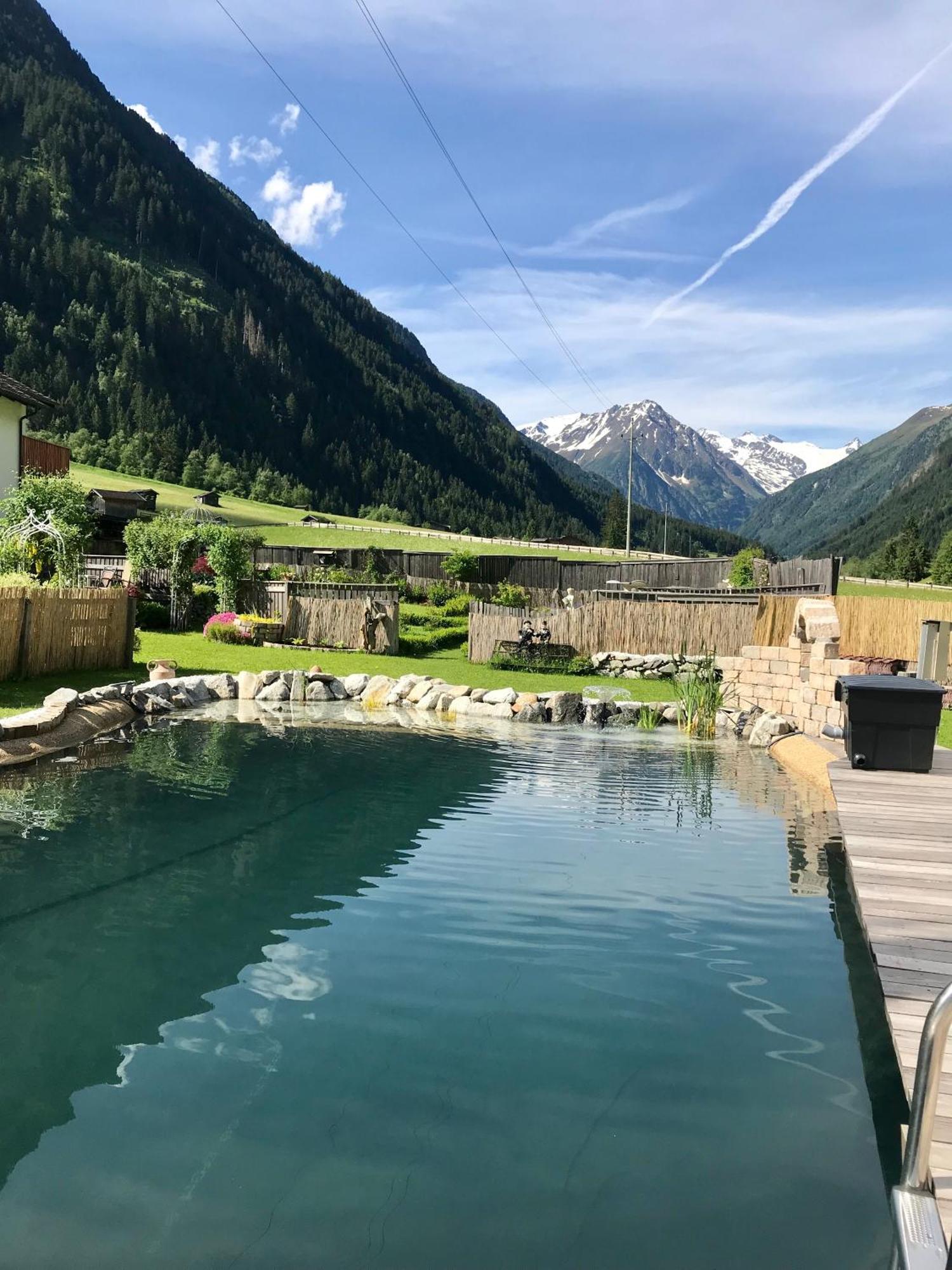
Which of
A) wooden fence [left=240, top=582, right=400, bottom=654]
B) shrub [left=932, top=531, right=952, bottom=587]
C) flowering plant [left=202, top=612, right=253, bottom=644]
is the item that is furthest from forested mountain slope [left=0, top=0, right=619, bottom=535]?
flowering plant [left=202, top=612, right=253, bottom=644]

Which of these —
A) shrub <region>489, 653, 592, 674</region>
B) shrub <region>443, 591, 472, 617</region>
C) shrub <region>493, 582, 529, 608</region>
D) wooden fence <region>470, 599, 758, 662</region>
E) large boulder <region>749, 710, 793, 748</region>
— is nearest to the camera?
large boulder <region>749, 710, 793, 748</region>

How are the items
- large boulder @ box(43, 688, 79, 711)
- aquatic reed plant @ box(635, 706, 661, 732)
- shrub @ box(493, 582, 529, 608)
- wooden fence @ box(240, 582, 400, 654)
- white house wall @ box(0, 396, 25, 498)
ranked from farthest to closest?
shrub @ box(493, 582, 529, 608) < white house wall @ box(0, 396, 25, 498) < wooden fence @ box(240, 582, 400, 654) < aquatic reed plant @ box(635, 706, 661, 732) < large boulder @ box(43, 688, 79, 711)

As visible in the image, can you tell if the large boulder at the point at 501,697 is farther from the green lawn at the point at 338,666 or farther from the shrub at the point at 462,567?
the shrub at the point at 462,567

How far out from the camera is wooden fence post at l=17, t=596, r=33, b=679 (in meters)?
16.6

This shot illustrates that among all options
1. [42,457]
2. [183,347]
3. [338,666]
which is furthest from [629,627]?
[183,347]

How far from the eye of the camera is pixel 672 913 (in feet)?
22.8

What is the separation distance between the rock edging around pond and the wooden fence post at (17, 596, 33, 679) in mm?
1518

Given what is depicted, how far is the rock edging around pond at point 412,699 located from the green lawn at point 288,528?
33.5 meters

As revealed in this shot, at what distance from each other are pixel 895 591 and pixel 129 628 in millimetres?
48532

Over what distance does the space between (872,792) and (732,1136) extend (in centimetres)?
502

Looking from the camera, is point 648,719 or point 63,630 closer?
point 648,719

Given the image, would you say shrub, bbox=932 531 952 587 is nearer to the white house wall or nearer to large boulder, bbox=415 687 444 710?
the white house wall

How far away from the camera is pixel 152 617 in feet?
97.2

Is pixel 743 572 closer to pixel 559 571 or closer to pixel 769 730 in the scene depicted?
pixel 559 571
